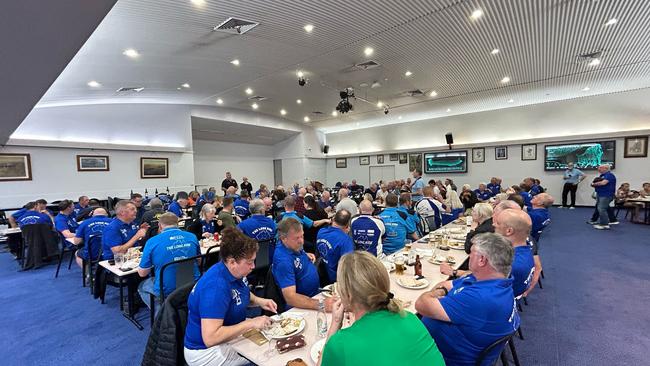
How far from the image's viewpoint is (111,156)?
959cm

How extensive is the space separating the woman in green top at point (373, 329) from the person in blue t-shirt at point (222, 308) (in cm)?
73

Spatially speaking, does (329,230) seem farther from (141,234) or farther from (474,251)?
(141,234)

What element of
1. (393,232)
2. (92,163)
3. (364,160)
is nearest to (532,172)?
(364,160)

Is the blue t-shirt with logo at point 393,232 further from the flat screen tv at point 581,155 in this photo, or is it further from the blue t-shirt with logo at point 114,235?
the flat screen tv at point 581,155

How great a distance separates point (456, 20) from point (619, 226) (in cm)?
762

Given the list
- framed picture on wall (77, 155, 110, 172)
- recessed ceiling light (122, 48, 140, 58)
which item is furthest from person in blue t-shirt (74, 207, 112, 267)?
framed picture on wall (77, 155, 110, 172)

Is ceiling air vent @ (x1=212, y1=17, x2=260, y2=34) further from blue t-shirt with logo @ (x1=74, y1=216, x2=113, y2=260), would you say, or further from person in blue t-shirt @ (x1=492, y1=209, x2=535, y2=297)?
person in blue t-shirt @ (x1=492, y1=209, x2=535, y2=297)

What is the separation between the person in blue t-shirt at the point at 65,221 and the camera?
494 cm

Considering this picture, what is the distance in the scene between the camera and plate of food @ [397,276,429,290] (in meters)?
2.21

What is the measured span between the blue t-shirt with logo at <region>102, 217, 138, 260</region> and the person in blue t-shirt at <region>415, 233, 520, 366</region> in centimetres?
390

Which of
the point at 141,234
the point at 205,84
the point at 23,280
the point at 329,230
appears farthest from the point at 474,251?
the point at 205,84

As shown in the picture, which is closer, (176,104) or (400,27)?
(400,27)

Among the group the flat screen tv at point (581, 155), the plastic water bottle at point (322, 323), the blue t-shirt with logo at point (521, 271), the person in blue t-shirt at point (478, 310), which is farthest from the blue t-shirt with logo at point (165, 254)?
the flat screen tv at point (581, 155)

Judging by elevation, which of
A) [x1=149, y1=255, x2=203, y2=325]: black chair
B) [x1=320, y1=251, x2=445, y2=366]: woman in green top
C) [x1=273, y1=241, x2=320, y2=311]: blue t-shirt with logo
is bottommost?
Answer: [x1=149, y1=255, x2=203, y2=325]: black chair
